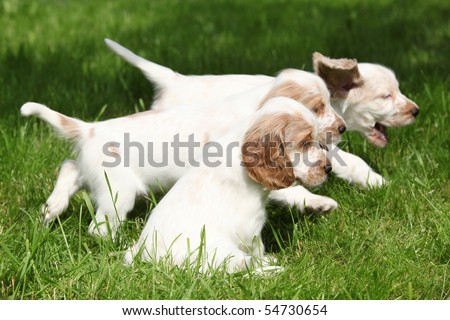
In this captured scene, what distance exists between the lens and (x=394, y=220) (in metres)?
4.72

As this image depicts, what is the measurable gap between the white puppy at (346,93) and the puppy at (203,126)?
48 cm

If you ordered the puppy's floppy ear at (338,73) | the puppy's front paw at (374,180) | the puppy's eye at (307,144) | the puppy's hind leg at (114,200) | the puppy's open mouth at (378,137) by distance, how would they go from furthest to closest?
1. the puppy's open mouth at (378,137)
2. the puppy's floppy ear at (338,73)
3. the puppy's front paw at (374,180)
4. the puppy's hind leg at (114,200)
5. the puppy's eye at (307,144)

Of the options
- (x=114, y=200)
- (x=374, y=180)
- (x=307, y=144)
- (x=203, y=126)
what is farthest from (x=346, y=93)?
(x=114, y=200)

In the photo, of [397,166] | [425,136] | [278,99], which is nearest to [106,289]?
[278,99]

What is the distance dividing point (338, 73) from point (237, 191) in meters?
1.57

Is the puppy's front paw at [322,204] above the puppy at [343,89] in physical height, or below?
below

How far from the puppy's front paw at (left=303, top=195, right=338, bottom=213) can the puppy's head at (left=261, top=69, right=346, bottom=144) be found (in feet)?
1.12

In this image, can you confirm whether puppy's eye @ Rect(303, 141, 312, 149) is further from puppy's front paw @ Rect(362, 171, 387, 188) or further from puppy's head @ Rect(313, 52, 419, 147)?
puppy's head @ Rect(313, 52, 419, 147)

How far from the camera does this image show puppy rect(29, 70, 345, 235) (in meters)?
4.70

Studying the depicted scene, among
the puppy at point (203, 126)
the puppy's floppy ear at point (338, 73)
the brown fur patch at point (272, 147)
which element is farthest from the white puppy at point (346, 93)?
the brown fur patch at point (272, 147)

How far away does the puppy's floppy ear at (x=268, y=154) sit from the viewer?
13.2 ft

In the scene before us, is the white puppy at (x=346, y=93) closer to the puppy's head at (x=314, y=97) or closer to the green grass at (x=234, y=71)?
the green grass at (x=234, y=71)

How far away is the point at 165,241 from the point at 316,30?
18.0ft
